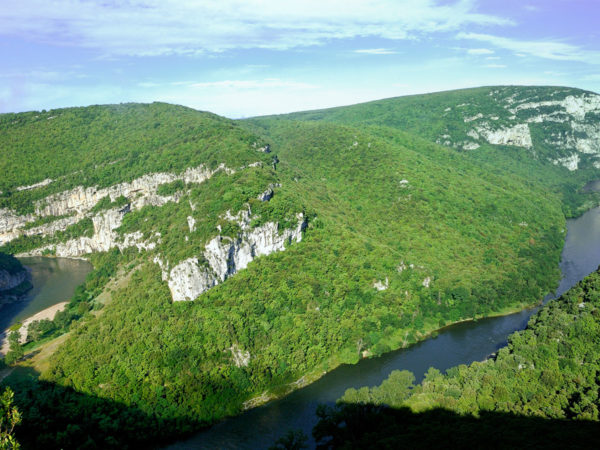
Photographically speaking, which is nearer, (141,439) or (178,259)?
(141,439)

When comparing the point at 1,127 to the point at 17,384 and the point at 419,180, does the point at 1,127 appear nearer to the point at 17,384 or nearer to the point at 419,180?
the point at 17,384

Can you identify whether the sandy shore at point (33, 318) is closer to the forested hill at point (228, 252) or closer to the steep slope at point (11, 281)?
the forested hill at point (228, 252)

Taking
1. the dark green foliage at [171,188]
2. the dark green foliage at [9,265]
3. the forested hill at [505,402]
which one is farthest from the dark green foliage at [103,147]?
the forested hill at [505,402]

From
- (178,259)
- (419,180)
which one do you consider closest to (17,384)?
(178,259)

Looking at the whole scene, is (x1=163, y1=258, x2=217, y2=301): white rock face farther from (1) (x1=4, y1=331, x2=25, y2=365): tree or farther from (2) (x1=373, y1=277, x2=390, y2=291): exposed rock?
(2) (x1=373, y1=277, x2=390, y2=291): exposed rock

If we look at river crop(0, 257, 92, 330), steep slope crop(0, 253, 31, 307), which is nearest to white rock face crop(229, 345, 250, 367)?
river crop(0, 257, 92, 330)

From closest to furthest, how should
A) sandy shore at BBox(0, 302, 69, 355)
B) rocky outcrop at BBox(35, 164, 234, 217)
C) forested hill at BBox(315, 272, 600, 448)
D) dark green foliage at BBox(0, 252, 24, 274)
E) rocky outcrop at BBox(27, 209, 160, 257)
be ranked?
forested hill at BBox(315, 272, 600, 448) < sandy shore at BBox(0, 302, 69, 355) < dark green foliage at BBox(0, 252, 24, 274) < rocky outcrop at BBox(27, 209, 160, 257) < rocky outcrop at BBox(35, 164, 234, 217)

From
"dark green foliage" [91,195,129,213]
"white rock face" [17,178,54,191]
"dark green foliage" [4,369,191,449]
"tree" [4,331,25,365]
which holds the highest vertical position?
"white rock face" [17,178,54,191]
